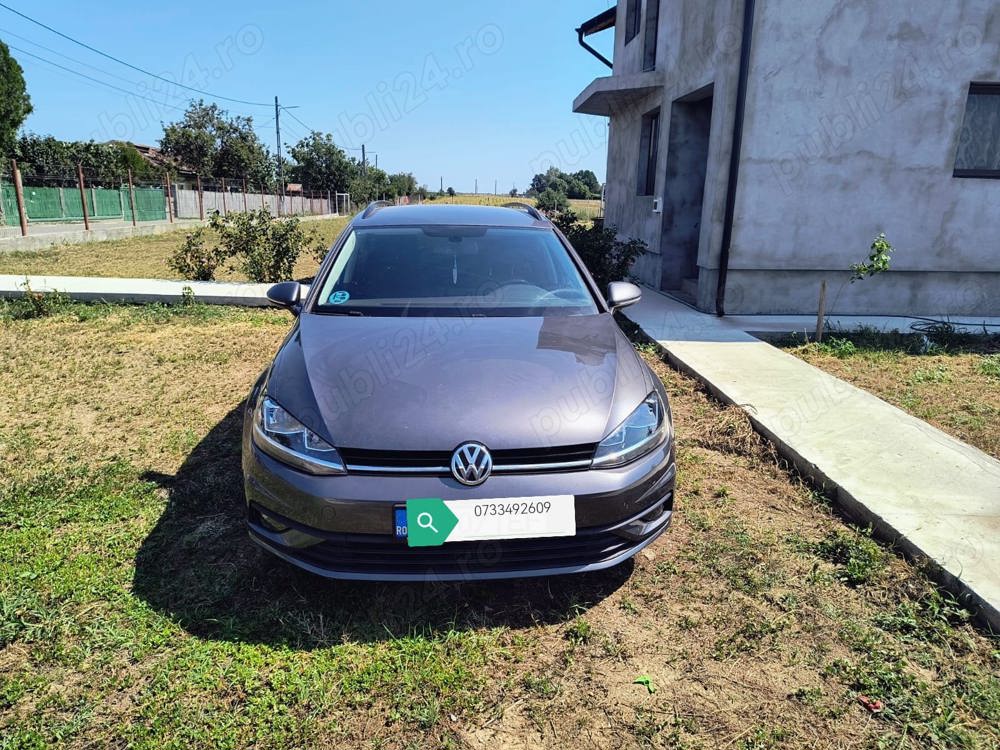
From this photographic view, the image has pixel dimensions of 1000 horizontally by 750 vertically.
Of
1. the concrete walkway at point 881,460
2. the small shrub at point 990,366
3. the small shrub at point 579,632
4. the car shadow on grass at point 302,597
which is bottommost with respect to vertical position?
the small shrub at point 579,632

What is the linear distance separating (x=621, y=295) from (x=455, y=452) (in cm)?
178

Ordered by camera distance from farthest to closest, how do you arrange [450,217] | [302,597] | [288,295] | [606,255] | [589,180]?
[589,180], [606,255], [450,217], [288,295], [302,597]

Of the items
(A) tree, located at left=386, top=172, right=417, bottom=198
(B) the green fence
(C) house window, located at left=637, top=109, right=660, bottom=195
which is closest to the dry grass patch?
(B) the green fence

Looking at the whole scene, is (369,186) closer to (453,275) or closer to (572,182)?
(572,182)

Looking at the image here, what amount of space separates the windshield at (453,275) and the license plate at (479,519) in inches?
50.5

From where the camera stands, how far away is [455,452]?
89.0 inches

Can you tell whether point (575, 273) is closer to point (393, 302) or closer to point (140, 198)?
point (393, 302)

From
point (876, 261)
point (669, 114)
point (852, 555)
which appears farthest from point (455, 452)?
point (669, 114)

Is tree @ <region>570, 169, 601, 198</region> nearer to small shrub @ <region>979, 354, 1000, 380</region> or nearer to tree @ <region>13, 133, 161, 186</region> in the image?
tree @ <region>13, 133, 161, 186</region>

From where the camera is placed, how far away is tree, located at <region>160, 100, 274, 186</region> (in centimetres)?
4619

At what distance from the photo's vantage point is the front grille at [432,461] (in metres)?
2.27

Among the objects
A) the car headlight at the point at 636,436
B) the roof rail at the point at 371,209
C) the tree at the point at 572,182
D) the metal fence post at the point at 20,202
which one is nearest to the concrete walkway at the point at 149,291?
the roof rail at the point at 371,209

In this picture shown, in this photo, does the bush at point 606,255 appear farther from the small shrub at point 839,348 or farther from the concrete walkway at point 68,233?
the concrete walkway at point 68,233

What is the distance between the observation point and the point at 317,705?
2.11 m
